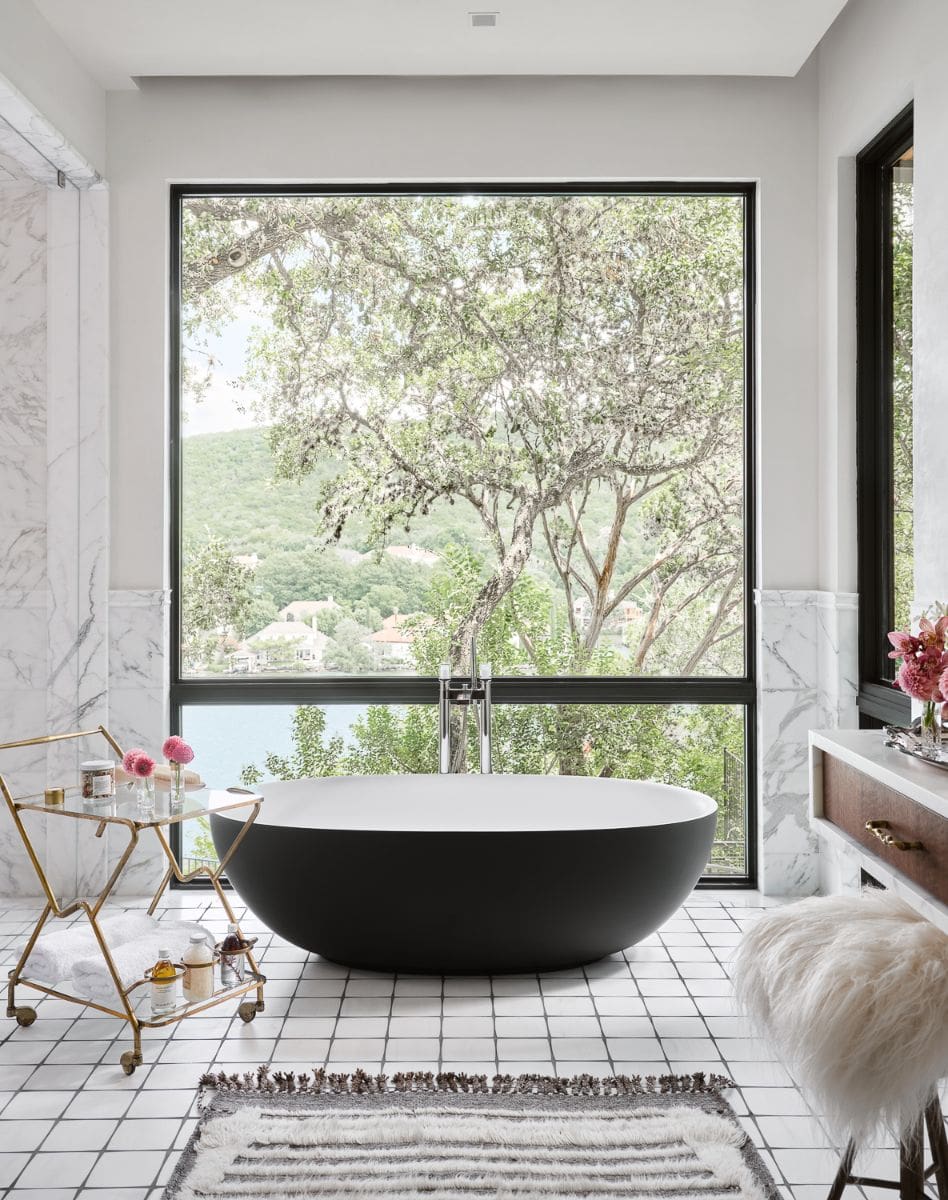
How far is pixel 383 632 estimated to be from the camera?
414 cm

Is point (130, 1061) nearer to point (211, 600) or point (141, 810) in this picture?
point (141, 810)

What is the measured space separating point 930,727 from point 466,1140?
4.29 feet

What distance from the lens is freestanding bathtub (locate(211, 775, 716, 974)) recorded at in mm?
2896

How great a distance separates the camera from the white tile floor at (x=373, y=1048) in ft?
7.22

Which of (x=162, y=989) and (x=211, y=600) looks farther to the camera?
(x=211, y=600)

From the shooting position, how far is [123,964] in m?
2.77

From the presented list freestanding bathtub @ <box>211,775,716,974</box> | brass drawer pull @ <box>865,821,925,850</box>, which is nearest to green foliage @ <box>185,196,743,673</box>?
freestanding bathtub @ <box>211,775,716,974</box>

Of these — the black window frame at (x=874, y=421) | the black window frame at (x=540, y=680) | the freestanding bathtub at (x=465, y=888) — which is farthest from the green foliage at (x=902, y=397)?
the freestanding bathtub at (x=465, y=888)

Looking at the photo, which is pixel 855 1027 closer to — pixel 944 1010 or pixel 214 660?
pixel 944 1010

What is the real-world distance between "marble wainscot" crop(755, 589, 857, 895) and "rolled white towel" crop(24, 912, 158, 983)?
2.21 m

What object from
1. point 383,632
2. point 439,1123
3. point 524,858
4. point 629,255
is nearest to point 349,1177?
point 439,1123

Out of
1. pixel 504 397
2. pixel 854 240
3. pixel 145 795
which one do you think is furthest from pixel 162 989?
pixel 854 240

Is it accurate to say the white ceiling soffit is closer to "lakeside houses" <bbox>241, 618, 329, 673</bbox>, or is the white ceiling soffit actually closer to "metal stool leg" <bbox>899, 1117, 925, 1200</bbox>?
"lakeside houses" <bbox>241, 618, 329, 673</bbox>

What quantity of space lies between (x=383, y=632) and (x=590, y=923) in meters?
1.55
